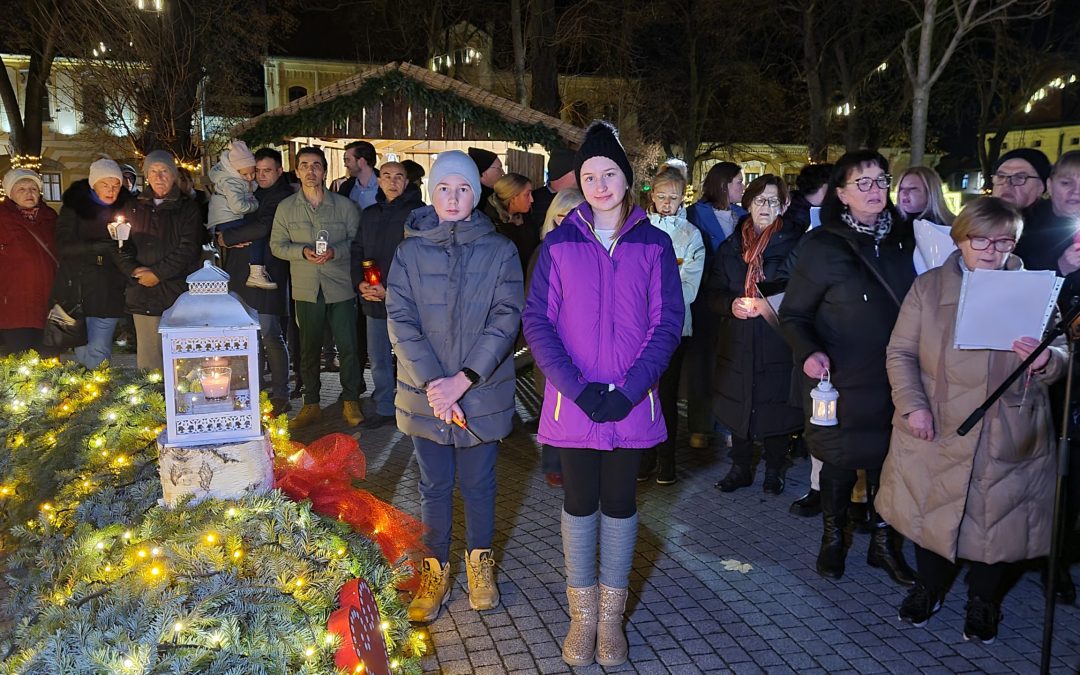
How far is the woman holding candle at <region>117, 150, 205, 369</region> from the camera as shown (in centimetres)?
730

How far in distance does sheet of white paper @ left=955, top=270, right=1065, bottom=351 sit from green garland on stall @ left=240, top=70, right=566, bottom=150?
26.4 feet

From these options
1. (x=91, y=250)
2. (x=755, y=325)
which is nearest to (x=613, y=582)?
(x=755, y=325)

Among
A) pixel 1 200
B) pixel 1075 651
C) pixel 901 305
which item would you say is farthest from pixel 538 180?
pixel 1075 651

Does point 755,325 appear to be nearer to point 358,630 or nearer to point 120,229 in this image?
point 358,630

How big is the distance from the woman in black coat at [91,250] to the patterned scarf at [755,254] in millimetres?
5265

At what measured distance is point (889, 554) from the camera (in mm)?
4898

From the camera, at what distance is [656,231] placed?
151 inches

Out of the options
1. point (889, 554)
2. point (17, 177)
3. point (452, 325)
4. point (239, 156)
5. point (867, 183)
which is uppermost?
point (239, 156)

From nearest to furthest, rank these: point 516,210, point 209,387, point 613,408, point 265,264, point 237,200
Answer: point 209,387 → point 613,408 → point 516,210 → point 237,200 → point 265,264

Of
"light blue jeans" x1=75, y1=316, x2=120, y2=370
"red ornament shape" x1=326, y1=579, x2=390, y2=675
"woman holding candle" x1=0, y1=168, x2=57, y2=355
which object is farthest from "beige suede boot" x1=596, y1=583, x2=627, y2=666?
"woman holding candle" x1=0, y1=168, x2=57, y2=355

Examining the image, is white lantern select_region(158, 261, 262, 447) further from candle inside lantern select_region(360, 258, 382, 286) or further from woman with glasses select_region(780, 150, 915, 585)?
candle inside lantern select_region(360, 258, 382, 286)

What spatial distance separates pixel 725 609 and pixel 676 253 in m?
2.66

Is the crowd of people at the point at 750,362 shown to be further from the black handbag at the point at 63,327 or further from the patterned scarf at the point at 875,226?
the black handbag at the point at 63,327

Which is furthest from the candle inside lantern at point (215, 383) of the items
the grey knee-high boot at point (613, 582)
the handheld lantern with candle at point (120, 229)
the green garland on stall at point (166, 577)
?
the handheld lantern with candle at point (120, 229)
